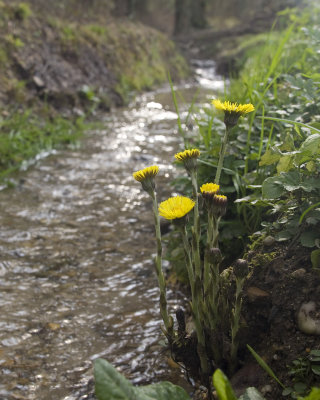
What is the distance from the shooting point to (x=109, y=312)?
188 cm

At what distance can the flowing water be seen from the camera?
153 cm

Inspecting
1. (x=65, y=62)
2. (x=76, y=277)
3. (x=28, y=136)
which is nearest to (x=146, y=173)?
(x=76, y=277)

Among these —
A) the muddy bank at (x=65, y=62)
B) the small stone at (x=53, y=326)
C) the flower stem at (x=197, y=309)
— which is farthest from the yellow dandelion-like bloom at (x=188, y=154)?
the muddy bank at (x=65, y=62)

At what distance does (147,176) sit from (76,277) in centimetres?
118

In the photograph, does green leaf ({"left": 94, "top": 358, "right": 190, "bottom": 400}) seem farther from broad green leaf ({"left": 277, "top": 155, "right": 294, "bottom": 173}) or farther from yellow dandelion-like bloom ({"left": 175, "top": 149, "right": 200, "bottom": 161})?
broad green leaf ({"left": 277, "top": 155, "right": 294, "bottom": 173})

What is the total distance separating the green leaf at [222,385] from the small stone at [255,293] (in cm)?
45

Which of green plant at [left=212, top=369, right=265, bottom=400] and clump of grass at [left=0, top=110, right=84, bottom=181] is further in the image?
clump of grass at [left=0, top=110, right=84, bottom=181]

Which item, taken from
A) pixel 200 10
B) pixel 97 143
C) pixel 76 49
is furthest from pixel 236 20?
pixel 97 143

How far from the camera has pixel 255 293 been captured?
1.34 metres

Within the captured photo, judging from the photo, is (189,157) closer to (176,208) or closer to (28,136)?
(176,208)

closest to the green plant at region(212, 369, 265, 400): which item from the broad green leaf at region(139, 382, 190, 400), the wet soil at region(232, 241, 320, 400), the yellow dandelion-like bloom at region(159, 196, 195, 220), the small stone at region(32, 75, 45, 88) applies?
the broad green leaf at region(139, 382, 190, 400)

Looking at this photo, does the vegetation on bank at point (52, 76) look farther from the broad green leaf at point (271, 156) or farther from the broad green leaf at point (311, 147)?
the broad green leaf at point (311, 147)

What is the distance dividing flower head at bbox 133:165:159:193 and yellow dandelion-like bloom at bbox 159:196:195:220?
11 cm

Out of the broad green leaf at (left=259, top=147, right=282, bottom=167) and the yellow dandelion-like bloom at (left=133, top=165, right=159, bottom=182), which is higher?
the yellow dandelion-like bloom at (left=133, top=165, right=159, bottom=182)
